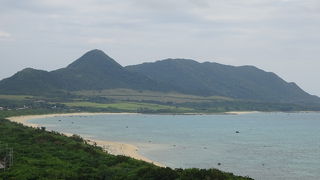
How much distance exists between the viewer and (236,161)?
110m

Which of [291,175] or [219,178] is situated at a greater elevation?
[219,178]

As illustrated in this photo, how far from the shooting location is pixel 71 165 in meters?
69.2

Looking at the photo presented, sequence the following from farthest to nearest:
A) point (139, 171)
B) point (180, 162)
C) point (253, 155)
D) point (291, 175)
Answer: point (253, 155) < point (180, 162) < point (291, 175) < point (139, 171)

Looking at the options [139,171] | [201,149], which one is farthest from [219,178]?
[201,149]

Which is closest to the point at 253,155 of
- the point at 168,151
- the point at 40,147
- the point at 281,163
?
the point at 281,163

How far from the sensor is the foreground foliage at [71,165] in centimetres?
5703

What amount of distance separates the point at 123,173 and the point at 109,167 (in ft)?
18.7

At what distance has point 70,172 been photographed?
207 feet

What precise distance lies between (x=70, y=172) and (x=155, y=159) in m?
47.1

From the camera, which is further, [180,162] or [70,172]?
[180,162]

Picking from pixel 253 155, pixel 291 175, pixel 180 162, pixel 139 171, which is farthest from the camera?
pixel 253 155

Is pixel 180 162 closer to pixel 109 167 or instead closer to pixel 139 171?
pixel 109 167

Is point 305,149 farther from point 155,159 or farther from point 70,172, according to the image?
point 70,172

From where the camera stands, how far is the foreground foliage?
187 feet
